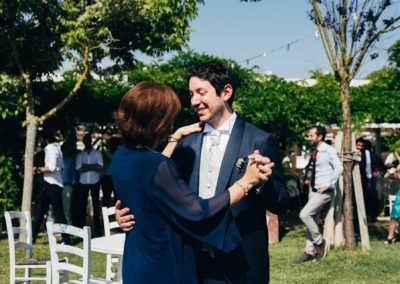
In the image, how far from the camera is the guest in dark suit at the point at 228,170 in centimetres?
346

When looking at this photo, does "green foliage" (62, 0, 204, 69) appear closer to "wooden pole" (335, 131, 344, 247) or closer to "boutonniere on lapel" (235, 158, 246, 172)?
"wooden pole" (335, 131, 344, 247)

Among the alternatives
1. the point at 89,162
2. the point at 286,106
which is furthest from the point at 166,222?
the point at 286,106

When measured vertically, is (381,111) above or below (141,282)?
above

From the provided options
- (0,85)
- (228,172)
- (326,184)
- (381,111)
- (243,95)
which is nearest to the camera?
(228,172)

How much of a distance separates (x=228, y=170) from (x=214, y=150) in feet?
0.54

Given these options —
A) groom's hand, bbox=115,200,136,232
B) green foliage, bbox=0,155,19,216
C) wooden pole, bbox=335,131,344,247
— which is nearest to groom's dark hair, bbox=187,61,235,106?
groom's hand, bbox=115,200,136,232

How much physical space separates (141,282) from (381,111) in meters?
14.3

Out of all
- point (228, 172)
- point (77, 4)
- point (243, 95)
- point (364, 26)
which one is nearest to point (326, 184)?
point (364, 26)

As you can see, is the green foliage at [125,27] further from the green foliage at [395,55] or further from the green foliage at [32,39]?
the green foliage at [395,55]

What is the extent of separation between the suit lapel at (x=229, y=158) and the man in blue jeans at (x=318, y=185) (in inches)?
256

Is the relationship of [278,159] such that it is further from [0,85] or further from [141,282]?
[0,85]

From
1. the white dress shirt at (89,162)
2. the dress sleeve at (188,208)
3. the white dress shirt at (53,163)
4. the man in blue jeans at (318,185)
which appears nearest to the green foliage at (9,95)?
the white dress shirt at (53,163)

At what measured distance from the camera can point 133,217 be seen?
3.21m

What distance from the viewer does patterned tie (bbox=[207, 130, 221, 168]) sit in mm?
3650
